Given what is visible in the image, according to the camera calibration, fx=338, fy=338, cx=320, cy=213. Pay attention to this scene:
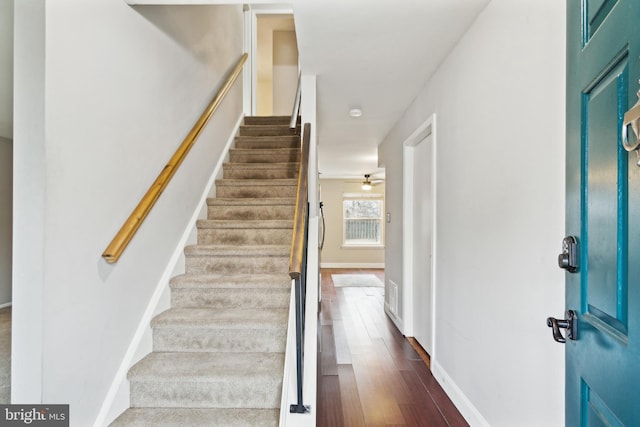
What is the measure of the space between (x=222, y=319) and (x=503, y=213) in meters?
1.71

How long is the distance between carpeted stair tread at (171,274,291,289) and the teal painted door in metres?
1.73

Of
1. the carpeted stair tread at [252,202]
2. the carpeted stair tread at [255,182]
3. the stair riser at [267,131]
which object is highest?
the stair riser at [267,131]

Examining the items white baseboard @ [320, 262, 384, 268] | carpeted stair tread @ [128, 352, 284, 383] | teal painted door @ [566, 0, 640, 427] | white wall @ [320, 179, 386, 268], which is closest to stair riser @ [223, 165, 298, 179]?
carpeted stair tread @ [128, 352, 284, 383]

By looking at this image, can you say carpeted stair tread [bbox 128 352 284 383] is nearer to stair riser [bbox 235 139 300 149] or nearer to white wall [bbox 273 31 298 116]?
stair riser [bbox 235 139 300 149]

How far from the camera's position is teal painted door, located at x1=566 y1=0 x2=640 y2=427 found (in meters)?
0.66

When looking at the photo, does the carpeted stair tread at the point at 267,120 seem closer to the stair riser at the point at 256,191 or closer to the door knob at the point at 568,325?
the stair riser at the point at 256,191

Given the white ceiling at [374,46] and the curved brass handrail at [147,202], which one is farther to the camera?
the white ceiling at [374,46]

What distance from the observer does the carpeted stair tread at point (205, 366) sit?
71.1 inches

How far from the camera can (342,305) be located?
16.4ft

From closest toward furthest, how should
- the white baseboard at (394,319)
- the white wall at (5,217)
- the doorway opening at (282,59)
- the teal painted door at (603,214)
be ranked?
1. the teal painted door at (603,214)
2. the white wall at (5,217)
3. the white baseboard at (394,319)
4. the doorway opening at (282,59)

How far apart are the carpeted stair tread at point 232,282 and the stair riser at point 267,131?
2311 mm

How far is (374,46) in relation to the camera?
2227 mm

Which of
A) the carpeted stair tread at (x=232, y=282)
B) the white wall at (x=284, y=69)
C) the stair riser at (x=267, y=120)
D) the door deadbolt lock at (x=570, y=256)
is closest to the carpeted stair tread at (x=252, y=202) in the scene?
the carpeted stair tread at (x=232, y=282)

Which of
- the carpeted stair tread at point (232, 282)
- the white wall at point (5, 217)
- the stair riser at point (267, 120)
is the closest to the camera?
the carpeted stair tread at point (232, 282)
